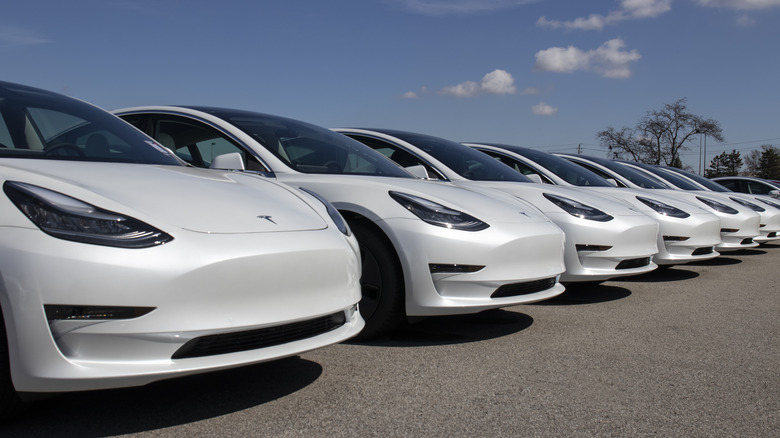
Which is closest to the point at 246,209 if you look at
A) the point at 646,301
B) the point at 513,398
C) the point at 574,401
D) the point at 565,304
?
the point at 513,398

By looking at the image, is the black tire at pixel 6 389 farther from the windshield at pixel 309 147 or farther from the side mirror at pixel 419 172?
the side mirror at pixel 419 172

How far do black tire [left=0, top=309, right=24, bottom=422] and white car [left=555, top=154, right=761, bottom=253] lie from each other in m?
7.04

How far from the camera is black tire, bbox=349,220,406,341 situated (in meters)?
3.76

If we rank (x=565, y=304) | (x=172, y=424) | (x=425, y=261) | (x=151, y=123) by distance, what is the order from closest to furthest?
(x=172, y=424)
(x=425, y=261)
(x=151, y=123)
(x=565, y=304)

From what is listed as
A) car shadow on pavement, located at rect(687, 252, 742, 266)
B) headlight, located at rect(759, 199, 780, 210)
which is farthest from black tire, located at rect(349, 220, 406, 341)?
headlight, located at rect(759, 199, 780, 210)

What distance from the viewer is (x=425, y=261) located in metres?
3.69

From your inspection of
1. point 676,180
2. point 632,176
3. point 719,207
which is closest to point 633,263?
point 719,207

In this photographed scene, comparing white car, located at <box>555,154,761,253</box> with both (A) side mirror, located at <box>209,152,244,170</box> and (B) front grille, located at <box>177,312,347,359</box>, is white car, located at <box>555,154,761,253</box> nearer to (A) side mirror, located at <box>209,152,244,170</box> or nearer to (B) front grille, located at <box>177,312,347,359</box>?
(A) side mirror, located at <box>209,152,244,170</box>

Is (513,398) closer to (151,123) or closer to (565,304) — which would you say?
(565,304)

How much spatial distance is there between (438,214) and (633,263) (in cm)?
244

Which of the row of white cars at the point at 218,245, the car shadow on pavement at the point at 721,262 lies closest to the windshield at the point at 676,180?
the car shadow on pavement at the point at 721,262

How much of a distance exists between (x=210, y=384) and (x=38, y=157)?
1.23 meters

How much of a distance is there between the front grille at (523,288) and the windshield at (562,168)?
331cm

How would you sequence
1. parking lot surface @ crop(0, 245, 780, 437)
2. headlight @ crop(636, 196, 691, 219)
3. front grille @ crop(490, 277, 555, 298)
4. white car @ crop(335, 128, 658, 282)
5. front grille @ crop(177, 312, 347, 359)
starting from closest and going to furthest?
front grille @ crop(177, 312, 347, 359)
parking lot surface @ crop(0, 245, 780, 437)
front grille @ crop(490, 277, 555, 298)
white car @ crop(335, 128, 658, 282)
headlight @ crop(636, 196, 691, 219)
